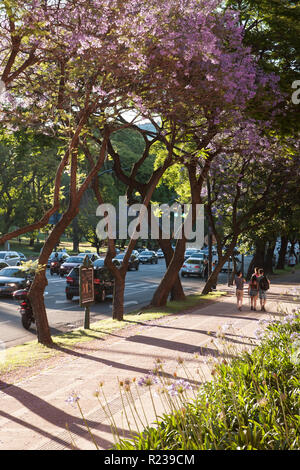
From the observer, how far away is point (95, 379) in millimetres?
9648

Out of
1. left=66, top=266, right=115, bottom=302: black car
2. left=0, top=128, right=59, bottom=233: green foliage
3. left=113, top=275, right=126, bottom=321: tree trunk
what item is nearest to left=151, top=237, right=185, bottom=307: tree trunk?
left=113, top=275, right=126, bottom=321: tree trunk

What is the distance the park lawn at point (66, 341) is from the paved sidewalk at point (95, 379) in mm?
411

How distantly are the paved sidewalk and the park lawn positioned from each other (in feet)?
1.35

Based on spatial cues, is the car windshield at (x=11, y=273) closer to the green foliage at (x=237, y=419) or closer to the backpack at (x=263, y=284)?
the backpack at (x=263, y=284)

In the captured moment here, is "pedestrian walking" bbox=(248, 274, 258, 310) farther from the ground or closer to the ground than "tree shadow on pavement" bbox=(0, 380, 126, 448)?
farther from the ground

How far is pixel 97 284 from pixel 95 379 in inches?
609

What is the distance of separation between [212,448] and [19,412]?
3904mm

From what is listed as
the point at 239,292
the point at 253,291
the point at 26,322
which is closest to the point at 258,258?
the point at 239,292

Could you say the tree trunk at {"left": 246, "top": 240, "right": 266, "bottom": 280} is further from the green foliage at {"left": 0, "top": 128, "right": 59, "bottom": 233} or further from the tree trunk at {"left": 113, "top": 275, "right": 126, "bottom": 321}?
the tree trunk at {"left": 113, "top": 275, "right": 126, "bottom": 321}

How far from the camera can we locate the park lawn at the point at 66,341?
37.4 feet

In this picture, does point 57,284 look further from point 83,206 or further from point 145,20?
point 83,206

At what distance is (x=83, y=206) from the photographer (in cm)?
6419

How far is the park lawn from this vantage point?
11391mm

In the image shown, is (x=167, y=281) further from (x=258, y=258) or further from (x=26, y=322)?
A: (x=258, y=258)
